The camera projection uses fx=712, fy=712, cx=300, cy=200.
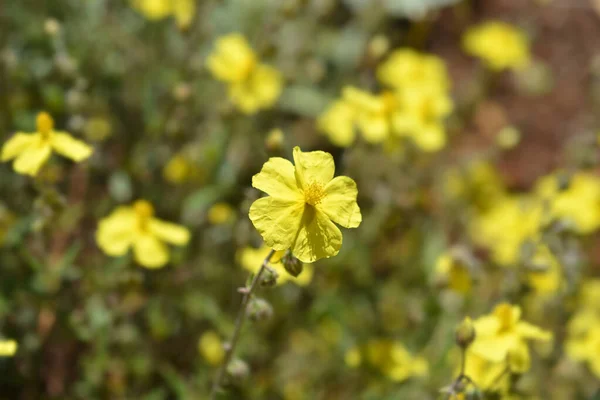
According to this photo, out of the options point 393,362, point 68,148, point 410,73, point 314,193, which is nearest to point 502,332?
point 393,362

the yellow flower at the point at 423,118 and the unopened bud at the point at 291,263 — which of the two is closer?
the unopened bud at the point at 291,263

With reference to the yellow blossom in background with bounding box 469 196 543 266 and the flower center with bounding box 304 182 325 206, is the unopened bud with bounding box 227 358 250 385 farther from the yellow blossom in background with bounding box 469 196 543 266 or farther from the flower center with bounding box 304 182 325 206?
the yellow blossom in background with bounding box 469 196 543 266

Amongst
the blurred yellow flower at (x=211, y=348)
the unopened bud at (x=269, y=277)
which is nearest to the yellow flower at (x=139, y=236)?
the blurred yellow flower at (x=211, y=348)

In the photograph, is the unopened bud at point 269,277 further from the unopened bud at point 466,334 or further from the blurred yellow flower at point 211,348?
the blurred yellow flower at point 211,348

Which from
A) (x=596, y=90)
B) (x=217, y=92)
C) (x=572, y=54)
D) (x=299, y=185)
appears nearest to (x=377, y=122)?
(x=217, y=92)

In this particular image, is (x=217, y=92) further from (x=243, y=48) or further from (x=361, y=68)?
(x=361, y=68)
